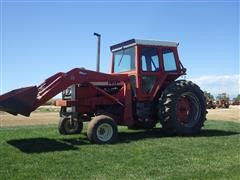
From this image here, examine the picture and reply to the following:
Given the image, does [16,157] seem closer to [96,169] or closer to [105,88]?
[96,169]

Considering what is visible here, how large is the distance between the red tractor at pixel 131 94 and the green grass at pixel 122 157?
24.2 inches

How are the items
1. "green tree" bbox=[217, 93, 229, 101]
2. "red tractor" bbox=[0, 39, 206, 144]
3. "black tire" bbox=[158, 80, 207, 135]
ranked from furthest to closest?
"green tree" bbox=[217, 93, 229, 101] < "black tire" bbox=[158, 80, 207, 135] < "red tractor" bbox=[0, 39, 206, 144]

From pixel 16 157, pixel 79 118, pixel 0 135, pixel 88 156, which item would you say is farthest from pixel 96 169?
pixel 0 135

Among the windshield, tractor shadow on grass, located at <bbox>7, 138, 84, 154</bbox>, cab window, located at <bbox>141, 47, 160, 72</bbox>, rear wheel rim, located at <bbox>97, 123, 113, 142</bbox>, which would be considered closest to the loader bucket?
tractor shadow on grass, located at <bbox>7, 138, 84, 154</bbox>

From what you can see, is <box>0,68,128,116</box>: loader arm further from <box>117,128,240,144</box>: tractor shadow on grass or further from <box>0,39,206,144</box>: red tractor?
<box>117,128,240,144</box>: tractor shadow on grass

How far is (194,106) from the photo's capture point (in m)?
14.0

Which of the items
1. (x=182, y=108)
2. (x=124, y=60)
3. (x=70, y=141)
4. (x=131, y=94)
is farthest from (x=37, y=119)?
(x=70, y=141)

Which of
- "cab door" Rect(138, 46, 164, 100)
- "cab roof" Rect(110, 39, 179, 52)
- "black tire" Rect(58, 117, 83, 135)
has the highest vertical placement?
"cab roof" Rect(110, 39, 179, 52)

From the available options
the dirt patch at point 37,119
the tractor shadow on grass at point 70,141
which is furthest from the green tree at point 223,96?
the tractor shadow on grass at point 70,141

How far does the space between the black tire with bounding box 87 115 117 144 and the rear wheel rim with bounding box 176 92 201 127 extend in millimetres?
2555

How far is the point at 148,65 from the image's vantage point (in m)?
13.8

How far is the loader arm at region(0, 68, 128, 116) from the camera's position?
36.2ft

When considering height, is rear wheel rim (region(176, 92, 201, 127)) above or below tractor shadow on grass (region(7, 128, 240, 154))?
above

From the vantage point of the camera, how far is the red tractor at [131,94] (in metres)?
12.1
